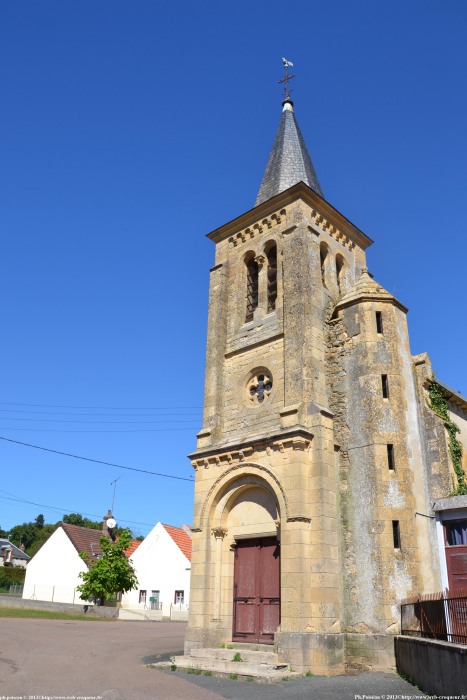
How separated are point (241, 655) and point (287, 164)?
17.8 metres

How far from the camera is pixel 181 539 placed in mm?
45031

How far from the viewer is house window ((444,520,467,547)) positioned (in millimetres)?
15594

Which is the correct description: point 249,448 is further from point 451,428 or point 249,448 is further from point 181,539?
point 181,539

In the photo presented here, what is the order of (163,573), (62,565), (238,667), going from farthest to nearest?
(62,565), (163,573), (238,667)

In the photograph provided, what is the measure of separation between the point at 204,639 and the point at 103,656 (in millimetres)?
2843

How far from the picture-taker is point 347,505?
1584 cm

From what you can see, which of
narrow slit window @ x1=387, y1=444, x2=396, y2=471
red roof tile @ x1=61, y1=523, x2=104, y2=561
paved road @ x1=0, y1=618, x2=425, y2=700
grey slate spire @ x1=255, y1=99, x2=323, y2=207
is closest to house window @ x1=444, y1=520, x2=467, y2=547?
narrow slit window @ x1=387, y1=444, x2=396, y2=471

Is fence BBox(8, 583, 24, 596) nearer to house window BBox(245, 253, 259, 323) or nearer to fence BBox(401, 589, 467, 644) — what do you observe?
house window BBox(245, 253, 259, 323)

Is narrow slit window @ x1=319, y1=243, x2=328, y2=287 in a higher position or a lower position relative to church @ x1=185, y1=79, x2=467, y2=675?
higher

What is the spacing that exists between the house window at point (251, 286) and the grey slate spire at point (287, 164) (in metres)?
2.73

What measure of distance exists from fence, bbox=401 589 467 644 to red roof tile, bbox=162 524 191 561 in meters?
31.7

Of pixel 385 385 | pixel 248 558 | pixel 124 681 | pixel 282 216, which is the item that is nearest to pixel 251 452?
pixel 248 558

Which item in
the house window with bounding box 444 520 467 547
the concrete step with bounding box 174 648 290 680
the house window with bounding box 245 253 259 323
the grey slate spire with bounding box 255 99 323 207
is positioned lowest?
the concrete step with bounding box 174 648 290 680

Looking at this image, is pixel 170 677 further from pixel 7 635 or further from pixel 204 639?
pixel 7 635
